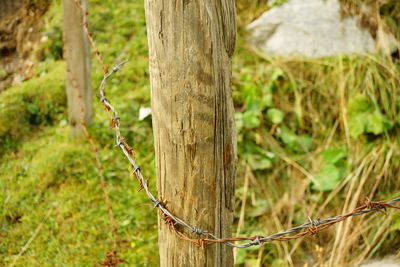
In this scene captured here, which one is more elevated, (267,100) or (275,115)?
(267,100)

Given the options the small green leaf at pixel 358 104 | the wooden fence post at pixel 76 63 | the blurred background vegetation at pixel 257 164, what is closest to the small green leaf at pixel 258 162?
the blurred background vegetation at pixel 257 164

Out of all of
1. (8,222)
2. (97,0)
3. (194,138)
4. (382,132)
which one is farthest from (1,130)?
(382,132)

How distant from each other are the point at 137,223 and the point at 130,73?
192cm

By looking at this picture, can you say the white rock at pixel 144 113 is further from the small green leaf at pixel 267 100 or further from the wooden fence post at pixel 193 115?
the wooden fence post at pixel 193 115

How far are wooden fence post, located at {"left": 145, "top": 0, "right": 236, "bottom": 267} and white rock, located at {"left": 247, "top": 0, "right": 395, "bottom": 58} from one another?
2.79 m

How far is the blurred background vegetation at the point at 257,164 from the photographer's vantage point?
2.80m

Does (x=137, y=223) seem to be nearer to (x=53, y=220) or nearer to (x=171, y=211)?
(x=53, y=220)

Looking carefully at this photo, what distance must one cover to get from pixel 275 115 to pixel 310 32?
3.36ft

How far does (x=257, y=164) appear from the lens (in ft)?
11.0

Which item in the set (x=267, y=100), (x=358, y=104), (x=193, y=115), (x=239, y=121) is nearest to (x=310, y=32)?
(x=267, y=100)

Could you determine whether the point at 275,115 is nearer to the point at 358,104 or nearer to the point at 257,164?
the point at 257,164

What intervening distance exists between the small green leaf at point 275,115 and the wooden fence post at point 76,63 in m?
1.51

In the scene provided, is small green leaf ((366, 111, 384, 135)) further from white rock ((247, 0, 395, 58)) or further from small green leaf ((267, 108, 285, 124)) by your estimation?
white rock ((247, 0, 395, 58))

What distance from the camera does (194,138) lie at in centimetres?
138
